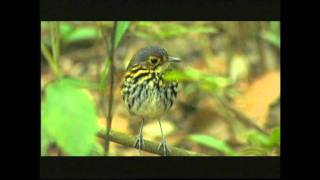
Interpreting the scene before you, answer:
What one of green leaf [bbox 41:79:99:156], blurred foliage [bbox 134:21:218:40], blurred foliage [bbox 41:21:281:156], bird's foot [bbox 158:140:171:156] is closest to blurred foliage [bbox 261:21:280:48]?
blurred foliage [bbox 41:21:281:156]

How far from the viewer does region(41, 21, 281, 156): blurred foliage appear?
2760 millimetres

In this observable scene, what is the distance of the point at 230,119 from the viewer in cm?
298

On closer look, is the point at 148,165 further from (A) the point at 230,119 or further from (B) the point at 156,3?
(B) the point at 156,3

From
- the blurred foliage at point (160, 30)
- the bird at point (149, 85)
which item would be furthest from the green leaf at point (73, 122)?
the blurred foliage at point (160, 30)

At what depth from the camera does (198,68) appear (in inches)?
113

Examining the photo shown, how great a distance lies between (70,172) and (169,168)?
17.8 inches

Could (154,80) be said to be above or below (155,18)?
below

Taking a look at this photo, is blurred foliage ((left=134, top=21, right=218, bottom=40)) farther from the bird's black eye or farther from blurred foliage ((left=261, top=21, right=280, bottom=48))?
blurred foliage ((left=261, top=21, right=280, bottom=48))

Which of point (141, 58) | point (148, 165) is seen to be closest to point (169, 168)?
point (148, 165)

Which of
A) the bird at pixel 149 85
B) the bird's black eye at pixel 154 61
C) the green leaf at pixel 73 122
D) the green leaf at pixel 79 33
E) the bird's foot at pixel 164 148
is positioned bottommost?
the bird's foot at pixel 164 148

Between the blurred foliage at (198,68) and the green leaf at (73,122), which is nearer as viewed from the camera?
the green leaf at (73,122)

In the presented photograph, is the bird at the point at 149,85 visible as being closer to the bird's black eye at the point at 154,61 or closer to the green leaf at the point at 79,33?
the bird's black eye at the point at 154,61

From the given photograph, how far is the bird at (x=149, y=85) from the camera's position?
2605mm

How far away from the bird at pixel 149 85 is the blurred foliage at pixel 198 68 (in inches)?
4.1
